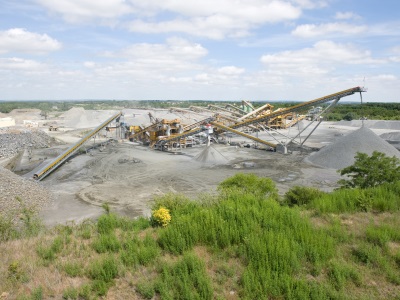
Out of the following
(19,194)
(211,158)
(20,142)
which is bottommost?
(19,194)

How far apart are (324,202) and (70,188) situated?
17.0 metres

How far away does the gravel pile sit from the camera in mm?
36594

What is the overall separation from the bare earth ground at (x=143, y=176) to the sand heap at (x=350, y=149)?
111cm

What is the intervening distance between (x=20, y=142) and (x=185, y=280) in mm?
40961

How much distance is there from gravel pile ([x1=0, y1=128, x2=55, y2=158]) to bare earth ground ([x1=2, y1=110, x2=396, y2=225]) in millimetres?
5817

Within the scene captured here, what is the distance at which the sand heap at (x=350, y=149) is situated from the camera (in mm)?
24375

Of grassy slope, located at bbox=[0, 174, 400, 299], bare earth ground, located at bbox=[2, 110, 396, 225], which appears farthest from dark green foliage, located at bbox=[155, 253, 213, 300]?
bare earth ground, located at bbox=[2, 110, 396, 225]

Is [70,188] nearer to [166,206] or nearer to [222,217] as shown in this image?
[166,206]

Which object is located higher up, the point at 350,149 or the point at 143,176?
the point at 350,149

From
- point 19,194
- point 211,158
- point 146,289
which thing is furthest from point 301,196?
point 211,158

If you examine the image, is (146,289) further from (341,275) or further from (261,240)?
(341,275)

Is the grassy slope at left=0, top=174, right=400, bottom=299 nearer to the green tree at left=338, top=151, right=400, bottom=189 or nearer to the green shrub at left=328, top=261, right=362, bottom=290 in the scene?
the green shrub at left=328, top=261, right=362, bottom=290

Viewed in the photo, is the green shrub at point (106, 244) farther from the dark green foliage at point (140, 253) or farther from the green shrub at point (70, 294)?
the green shrub at point (70, 294)

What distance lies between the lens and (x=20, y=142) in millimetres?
39250
